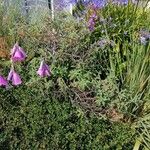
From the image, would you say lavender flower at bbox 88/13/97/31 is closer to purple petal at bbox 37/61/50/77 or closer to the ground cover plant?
the ground cover plant

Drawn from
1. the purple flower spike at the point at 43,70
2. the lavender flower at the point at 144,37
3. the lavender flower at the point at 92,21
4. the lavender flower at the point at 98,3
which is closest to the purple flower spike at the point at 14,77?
the purple flower spike at the point at 43,70

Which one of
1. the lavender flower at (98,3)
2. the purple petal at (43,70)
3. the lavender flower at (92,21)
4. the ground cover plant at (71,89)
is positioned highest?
the lavender flower at (98,3)

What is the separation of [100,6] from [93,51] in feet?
3.80

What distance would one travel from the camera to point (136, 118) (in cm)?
438

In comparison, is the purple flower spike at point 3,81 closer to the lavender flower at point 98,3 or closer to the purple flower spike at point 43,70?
the purple flower spike at point 43,70

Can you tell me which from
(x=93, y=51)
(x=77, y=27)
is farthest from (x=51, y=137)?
(x=77, y=27)

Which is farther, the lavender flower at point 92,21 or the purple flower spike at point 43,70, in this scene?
the lavender flower at point 92,21

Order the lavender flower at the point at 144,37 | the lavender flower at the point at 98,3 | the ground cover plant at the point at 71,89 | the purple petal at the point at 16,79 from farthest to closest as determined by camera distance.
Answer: the lavender flower at the point at 98,3, the lavender flower at the point at 144,37, the ground cover plant at the point at 71,89, the purple petal at the point at 16,79

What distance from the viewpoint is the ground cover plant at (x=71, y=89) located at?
4.08 metres

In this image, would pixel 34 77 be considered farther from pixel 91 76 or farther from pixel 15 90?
pixel 91 76

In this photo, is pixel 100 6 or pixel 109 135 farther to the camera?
pixel 100 6

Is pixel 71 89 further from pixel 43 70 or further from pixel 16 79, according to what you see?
pixel 16 79

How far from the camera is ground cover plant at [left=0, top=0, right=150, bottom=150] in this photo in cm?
408

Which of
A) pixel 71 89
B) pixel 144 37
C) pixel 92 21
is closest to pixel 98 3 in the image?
pixel 92 21
